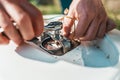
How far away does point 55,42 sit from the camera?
0.90 meters

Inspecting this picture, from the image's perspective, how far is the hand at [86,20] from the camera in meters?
0.89

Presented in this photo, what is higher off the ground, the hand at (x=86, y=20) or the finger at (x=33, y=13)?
the finger at (x=33, y=13)

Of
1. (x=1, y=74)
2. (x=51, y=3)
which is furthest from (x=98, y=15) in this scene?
(x=51, y=3)

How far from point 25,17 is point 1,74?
0.46 ft

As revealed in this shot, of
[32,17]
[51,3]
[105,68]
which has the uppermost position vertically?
[32,17]

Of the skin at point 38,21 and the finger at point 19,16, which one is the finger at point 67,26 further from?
the finger at point 19,16

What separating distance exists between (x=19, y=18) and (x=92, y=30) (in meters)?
0.23

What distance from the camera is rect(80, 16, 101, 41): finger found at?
900 millimetres

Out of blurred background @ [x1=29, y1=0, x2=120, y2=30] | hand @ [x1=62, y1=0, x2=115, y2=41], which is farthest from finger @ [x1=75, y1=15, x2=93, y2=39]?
blurred background @ [x1=29, y1=0, x2=120, y2=30]

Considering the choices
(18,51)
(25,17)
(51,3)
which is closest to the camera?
(25,17)

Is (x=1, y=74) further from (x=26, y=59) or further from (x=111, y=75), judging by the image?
(x=111, y=75)

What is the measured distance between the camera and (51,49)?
882 millimetres

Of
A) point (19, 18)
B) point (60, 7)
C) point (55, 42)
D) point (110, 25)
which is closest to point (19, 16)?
point (19, 18)

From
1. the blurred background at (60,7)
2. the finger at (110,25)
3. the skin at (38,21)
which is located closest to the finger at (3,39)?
the skin at (38,21)
